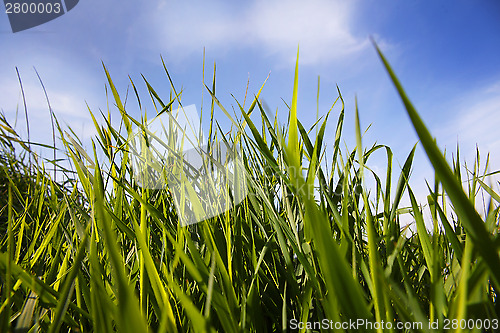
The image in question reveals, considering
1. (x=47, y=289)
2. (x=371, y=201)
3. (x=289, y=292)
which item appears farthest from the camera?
(x=371, y=201)

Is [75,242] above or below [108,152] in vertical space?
below

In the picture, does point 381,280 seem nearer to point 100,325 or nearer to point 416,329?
point 416,329

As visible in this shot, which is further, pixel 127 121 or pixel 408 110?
pixel 127 121

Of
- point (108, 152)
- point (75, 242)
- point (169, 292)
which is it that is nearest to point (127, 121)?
point (108, 152)

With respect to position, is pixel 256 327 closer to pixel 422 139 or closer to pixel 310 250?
pixel 310 250

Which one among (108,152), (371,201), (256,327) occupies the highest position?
(108,152)

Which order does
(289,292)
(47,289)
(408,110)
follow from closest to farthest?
(408,110) < (47,289) < (289,292)

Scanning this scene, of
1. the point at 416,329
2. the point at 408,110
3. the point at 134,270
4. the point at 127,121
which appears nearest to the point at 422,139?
the point at 408,110

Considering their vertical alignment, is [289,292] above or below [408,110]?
below

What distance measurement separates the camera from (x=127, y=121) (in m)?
0.62

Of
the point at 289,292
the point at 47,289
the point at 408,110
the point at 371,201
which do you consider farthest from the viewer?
the point at 371,201

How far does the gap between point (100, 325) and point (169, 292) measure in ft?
0.51

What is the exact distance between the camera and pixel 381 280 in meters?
0.21

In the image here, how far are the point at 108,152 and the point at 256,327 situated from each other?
1.47 ft
